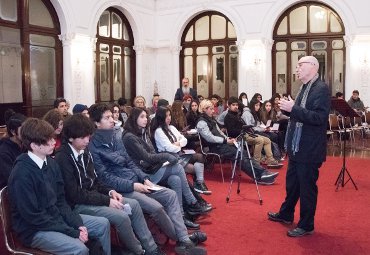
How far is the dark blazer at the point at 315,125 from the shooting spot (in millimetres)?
3973

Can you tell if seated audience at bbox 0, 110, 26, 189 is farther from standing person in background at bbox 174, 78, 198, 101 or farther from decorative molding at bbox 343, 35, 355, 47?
decorative molding at bbox 343, 35, 355, 47

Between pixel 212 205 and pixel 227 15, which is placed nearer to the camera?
pixel 212 205

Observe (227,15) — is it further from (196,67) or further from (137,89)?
(137,89)

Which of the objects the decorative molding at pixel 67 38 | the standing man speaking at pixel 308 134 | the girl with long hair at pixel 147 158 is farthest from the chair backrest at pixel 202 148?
the decorative molding at pixel 67 38

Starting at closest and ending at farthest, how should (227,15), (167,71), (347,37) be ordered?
1. (347,37)
2. (227,15)
3. (167,71)

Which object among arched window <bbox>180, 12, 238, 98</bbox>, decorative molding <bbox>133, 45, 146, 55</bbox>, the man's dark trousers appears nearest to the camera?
the man's dark trousers

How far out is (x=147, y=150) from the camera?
454cm

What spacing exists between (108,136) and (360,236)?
8.46ft

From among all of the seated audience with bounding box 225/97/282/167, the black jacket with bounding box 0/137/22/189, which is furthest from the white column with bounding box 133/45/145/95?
the black jacket with bounding box 0/137/22/189

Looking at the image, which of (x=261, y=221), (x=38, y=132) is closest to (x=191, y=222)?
(x=261, y=221)

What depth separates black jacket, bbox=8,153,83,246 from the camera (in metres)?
2.60

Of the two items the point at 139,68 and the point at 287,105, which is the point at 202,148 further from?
the point at 139,68

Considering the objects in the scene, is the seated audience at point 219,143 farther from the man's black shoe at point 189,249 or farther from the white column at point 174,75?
the white column at point 174,75

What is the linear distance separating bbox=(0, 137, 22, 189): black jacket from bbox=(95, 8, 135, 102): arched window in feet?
28.2
